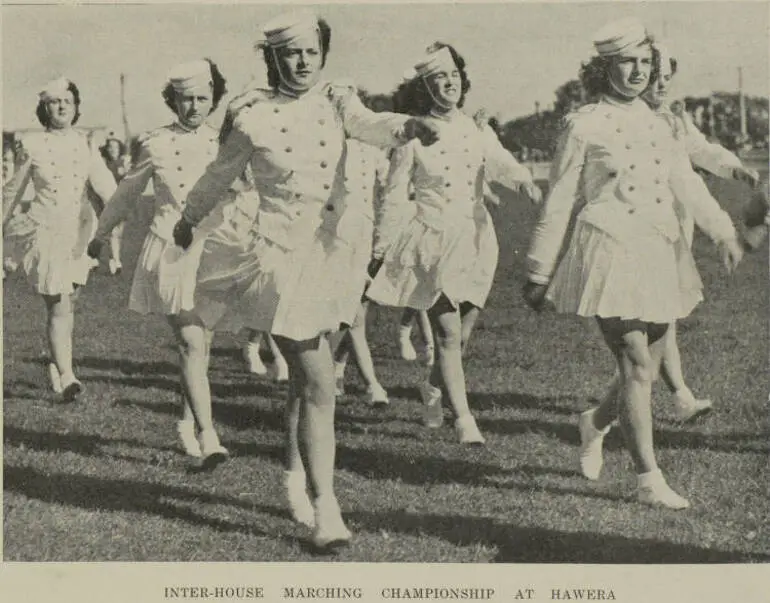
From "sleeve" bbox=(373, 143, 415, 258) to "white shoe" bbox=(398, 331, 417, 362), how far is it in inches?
80.6

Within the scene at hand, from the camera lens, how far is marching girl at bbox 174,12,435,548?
4410 mm

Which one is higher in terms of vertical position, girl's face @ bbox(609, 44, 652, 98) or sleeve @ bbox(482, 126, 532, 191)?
girl's face @ bbox(609, 44, 652, 98)

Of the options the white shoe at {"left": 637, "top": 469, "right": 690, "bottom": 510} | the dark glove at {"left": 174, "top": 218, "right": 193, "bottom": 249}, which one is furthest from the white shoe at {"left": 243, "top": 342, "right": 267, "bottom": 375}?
the white shoe at {"left": 637, "top": 469, "right": 690, "bottom": 510}

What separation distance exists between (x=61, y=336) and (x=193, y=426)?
81.3 inches

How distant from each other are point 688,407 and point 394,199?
203cm

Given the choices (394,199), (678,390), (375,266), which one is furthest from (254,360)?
(678,390)

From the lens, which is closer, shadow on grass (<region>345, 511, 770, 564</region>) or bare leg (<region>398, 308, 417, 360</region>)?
shadow on grass (<region>345, 511, 770, 564</region>)

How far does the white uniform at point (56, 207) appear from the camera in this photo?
7.73m

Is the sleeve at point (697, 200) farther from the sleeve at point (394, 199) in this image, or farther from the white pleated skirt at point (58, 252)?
the white pleated skirt at point (58, 252)

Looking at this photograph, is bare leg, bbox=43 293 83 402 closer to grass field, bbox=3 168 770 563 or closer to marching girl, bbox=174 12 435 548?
grass field, bbox=3 168 770 563

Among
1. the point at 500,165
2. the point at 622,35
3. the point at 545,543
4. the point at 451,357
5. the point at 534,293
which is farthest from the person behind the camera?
the point at 500,165

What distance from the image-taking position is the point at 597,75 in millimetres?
5000

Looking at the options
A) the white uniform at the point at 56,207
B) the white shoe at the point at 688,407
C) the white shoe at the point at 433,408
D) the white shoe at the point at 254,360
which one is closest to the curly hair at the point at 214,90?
the white uniform at the point at 56,207

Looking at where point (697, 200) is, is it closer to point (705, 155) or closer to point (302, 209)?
point (705, 155)
